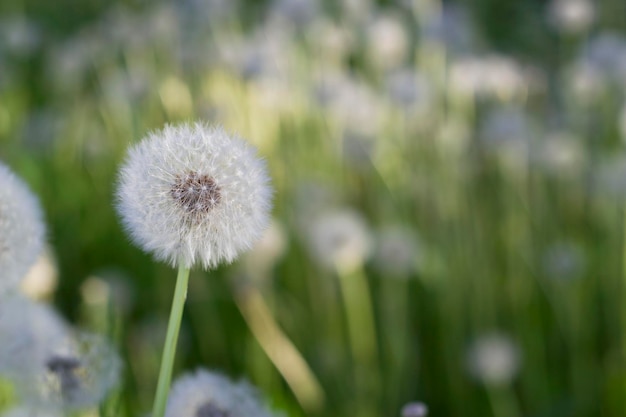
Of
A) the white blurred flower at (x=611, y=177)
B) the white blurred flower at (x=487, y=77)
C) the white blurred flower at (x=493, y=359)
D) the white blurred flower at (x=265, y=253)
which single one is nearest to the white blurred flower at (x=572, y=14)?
the white blurred flower at (x=487, y=77)

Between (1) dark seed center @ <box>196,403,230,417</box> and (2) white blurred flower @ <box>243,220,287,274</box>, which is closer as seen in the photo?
(1) dark seed center @ <box>196,403,230,417</box>

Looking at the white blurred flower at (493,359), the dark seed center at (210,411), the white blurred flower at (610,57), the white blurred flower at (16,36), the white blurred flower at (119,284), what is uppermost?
the white blurred flower at (16,36)

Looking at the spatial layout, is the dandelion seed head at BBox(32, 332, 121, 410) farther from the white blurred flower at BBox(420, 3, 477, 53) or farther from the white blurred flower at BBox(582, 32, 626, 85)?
the white blurred flower at BBox(582, 32, 626, 85)

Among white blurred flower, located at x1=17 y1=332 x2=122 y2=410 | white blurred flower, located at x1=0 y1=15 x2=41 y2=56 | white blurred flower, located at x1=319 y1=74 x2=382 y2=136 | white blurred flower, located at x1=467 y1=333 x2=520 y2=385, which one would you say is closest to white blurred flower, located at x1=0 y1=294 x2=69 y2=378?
white blurred flower, located at x1=17 y1=332 x2=122 y2=410

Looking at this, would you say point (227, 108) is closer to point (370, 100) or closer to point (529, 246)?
point (370, 100)

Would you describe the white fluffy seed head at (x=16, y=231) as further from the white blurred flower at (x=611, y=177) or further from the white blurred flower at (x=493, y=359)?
the white blurred flower at (x=611, y=177)

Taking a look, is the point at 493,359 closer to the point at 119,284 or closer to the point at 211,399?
the point at 119,284
